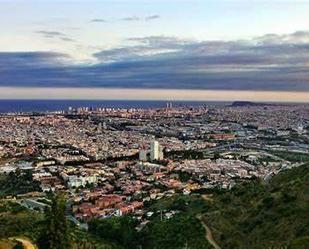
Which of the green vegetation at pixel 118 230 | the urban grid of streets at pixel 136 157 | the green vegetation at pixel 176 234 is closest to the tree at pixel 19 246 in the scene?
the green vegetation at pixel 176 234

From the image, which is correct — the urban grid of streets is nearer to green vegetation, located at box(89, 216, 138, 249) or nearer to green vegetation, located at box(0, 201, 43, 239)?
green vegetation, located at box(89, 216, 138, 249)

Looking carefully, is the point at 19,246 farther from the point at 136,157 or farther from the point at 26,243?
the point at 136,157

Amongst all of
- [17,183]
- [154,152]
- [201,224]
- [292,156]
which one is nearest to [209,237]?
[201,224]

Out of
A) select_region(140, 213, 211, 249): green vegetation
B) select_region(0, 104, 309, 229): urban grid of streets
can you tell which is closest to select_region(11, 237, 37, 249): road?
select_region(140, 213, 211, 249): green vegetation

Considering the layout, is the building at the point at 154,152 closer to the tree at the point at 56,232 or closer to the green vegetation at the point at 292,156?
the green vegetation at the point at 292,156

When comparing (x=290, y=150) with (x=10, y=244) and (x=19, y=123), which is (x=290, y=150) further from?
(x=19, y=123)
